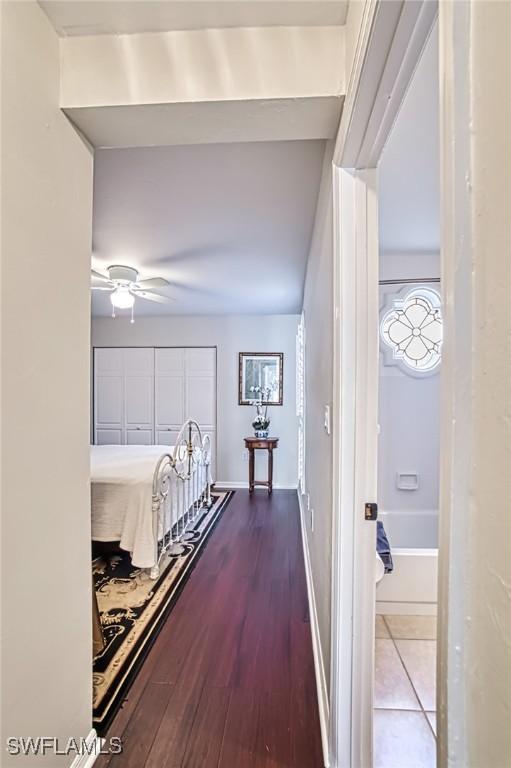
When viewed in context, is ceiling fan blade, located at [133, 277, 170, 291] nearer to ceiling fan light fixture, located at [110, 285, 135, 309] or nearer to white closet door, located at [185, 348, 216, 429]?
ceiling fan light fixture, located at [110, 285, 135, 309]

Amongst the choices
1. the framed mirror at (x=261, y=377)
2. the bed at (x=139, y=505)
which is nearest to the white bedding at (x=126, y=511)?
the bed at (x=139, y=505)

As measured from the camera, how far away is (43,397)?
3.85ft

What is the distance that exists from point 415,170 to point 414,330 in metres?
1.55

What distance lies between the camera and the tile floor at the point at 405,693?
1440mm

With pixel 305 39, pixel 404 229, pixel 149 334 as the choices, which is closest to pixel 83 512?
pixel 305 39

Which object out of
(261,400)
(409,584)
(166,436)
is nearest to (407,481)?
(409,584)

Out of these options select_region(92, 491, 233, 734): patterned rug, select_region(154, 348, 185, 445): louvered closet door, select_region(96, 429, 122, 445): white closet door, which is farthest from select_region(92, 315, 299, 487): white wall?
select_region(92, 491, 233, 734): patterned rug

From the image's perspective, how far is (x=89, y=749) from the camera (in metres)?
1.38

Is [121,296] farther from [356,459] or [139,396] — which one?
[356,459]

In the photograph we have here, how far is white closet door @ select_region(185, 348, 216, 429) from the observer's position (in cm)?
550

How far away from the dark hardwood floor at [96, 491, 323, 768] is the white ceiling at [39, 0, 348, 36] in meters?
2.49

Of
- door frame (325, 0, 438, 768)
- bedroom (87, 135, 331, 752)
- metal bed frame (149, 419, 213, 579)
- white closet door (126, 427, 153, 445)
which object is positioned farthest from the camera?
white closet door (126, 427, 153, 445)

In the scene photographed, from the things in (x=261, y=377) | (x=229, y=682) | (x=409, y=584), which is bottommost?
(x=229, y=682)

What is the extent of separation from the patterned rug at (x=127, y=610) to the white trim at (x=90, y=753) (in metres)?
0.06
